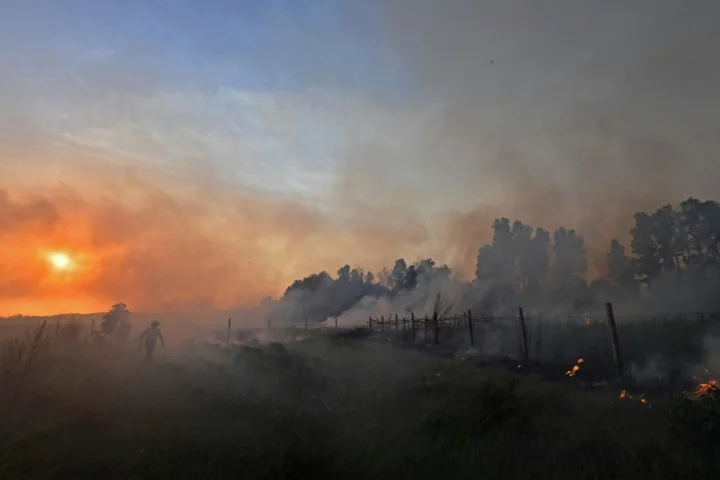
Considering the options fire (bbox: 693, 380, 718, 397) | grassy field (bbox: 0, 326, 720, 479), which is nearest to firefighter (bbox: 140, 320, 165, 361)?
grassy field (bbox: 0, 326, 720, 479)

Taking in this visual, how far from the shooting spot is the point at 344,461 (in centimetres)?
752

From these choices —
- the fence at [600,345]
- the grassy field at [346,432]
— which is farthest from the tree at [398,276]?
the grassy field at [346,432]

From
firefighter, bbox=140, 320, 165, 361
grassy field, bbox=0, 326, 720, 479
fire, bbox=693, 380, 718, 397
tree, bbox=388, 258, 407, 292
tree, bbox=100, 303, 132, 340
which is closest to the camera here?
grassy field, bbox=0, 326, 720, 479

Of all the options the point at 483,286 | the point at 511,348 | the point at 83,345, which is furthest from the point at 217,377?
the point at 483,286

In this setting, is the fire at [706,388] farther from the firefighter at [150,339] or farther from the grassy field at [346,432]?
the firefighter at [150,339]

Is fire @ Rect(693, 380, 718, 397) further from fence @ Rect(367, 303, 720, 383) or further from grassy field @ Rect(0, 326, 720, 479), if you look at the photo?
fence @ Rect(367, 303, 720, 383)

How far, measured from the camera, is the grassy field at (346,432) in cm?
707

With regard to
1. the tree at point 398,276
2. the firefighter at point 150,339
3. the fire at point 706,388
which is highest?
the tree at point 398,276

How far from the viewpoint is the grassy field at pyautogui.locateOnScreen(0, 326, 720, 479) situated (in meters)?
7.07

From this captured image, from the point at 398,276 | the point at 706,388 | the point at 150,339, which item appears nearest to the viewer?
the point at 706,388

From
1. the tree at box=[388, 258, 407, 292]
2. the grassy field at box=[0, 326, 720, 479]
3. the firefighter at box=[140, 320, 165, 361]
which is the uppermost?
the tree at box=[388, 258, 407, 292]

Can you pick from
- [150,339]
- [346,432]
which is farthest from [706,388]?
[150,339]

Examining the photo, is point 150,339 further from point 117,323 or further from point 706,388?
point 706,388

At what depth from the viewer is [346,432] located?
9273 mm
